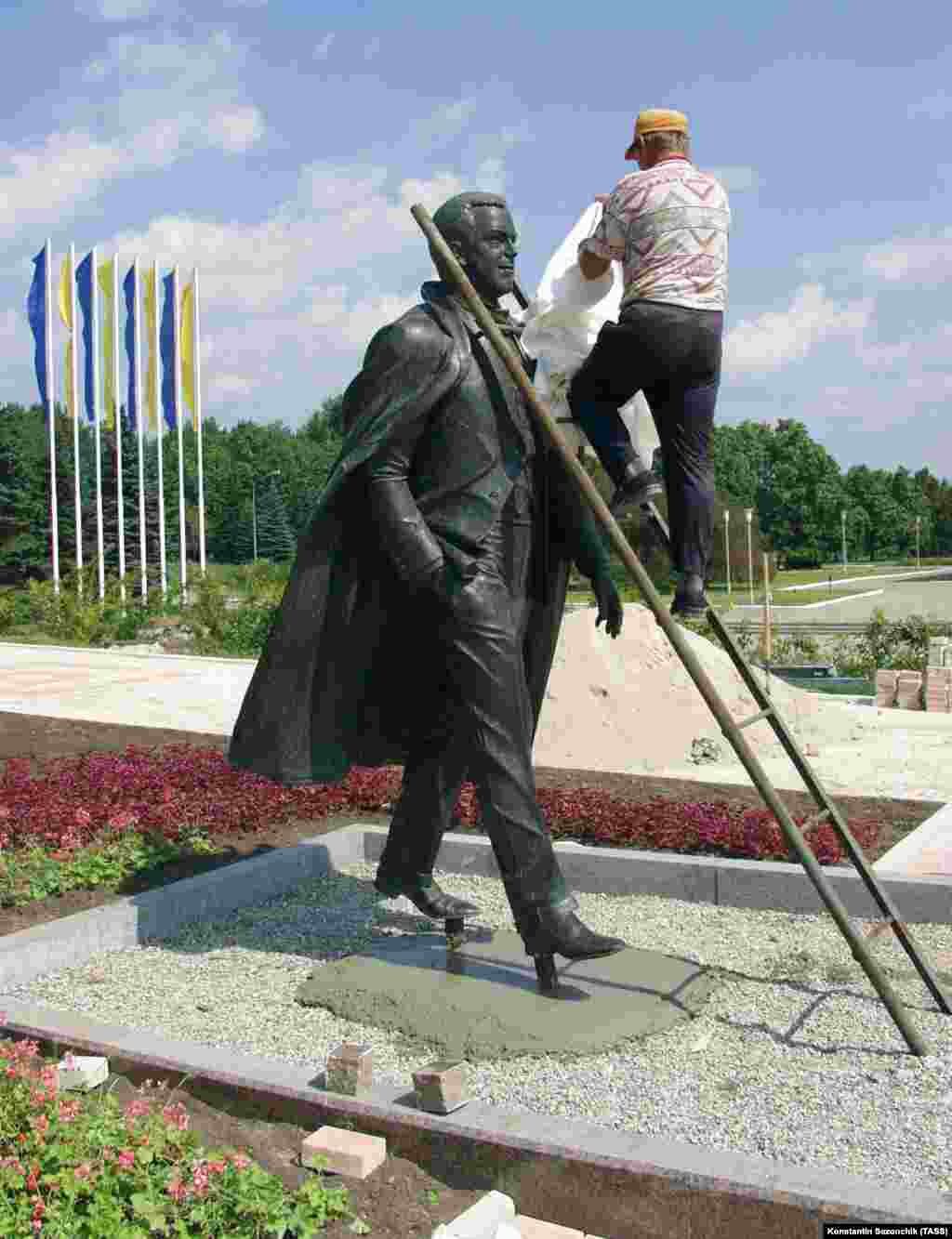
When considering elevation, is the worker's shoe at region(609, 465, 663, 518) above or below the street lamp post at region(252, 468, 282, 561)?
below

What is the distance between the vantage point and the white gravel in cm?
365

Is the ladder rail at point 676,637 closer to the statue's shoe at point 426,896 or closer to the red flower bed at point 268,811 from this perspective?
the statue's shoe at point 426,896

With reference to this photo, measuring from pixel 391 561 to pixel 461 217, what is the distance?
115cm

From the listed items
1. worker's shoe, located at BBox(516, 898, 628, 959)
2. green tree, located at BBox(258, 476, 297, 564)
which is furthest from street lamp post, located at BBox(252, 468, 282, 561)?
worker's shoe, located at BBox(516, 898, 628, 959)

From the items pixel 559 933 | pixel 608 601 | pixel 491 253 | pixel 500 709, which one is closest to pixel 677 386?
pixel 491 253

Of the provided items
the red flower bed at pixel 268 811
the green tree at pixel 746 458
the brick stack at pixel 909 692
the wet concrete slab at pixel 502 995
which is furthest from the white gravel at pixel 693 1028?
the green tree at pixel 746 458

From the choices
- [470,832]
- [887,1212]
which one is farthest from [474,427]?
[470,832]

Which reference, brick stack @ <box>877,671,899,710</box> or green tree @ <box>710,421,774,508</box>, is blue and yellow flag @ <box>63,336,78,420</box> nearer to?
brick stack @ <box>877,671,899,710</box>

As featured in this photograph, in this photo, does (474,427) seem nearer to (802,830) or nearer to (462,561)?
(462,561)

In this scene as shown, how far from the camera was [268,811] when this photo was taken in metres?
7.92

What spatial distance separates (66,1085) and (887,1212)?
2336mm

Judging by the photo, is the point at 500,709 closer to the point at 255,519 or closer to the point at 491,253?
the point at 491,253

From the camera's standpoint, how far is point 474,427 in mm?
4492

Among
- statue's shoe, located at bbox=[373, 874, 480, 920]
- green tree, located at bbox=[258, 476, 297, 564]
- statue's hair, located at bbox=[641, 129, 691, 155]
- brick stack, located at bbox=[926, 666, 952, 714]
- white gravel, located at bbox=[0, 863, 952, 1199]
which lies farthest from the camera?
green tree, located at bbox=[258, 476, 297, 564]
